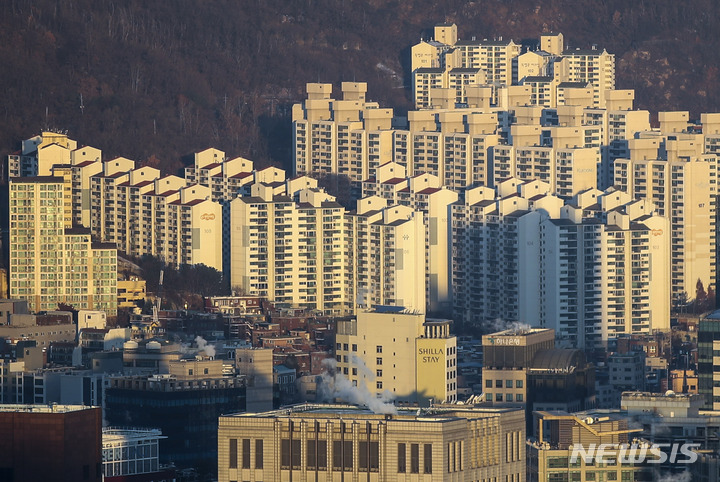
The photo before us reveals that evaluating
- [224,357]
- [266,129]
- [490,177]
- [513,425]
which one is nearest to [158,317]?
[224,357]

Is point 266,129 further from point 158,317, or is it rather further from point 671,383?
point 671,383

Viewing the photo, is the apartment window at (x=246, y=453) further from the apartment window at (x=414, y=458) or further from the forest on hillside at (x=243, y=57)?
the forest on hillside at (x=243, y=57)

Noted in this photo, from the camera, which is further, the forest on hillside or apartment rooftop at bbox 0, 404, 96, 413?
the forest on hillside

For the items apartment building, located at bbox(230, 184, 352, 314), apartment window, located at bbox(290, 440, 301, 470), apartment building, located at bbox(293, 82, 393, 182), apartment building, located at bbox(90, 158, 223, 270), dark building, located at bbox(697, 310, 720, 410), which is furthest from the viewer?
apartment building, located at bbox(293, 82, 393, 182)

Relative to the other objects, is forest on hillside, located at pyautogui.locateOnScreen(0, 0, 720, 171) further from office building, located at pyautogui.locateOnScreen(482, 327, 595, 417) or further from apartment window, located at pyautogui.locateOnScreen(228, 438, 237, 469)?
apartment window, located at pyautogui.locateOnScreen(228, 438, 237, 469)

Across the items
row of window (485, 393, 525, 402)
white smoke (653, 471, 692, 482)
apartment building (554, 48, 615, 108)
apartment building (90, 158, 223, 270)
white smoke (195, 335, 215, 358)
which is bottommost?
white smoke (653, 471, 692, 482)

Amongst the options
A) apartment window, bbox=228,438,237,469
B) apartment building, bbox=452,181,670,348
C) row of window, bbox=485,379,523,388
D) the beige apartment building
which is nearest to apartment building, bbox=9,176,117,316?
Result: apartment building, bbox=452,181,670,348
